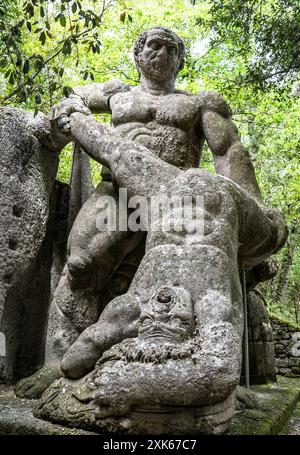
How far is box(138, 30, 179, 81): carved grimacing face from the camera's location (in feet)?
12.5

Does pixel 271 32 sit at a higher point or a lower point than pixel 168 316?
higher

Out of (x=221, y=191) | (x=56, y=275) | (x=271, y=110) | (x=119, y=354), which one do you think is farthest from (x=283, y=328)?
(x=271, y=110)

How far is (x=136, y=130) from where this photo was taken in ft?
11.8

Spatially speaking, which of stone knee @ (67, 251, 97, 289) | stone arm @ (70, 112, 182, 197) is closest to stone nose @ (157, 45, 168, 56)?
stone arm @ (70, 112, 182, 197)

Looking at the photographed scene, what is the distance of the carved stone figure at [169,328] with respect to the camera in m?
1.98

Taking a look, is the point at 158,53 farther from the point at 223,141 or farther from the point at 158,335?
the point at 158,335

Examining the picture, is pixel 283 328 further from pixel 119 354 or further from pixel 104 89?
pixel 119 354

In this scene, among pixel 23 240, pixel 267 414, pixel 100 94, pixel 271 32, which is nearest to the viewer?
pixel 267 414

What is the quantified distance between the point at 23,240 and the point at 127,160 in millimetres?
1024

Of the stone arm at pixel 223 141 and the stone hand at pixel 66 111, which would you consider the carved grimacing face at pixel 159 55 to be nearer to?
the stone arm at pixel 223 141

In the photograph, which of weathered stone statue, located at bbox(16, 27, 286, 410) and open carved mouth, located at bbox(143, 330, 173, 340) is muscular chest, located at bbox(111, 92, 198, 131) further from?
open carved mouth, located at bbox(143, 330, 173, 340)

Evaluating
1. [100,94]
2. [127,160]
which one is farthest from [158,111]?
[127,160]

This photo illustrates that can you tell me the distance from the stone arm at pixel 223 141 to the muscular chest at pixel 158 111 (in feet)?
0.36

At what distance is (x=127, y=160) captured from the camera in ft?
9.94
